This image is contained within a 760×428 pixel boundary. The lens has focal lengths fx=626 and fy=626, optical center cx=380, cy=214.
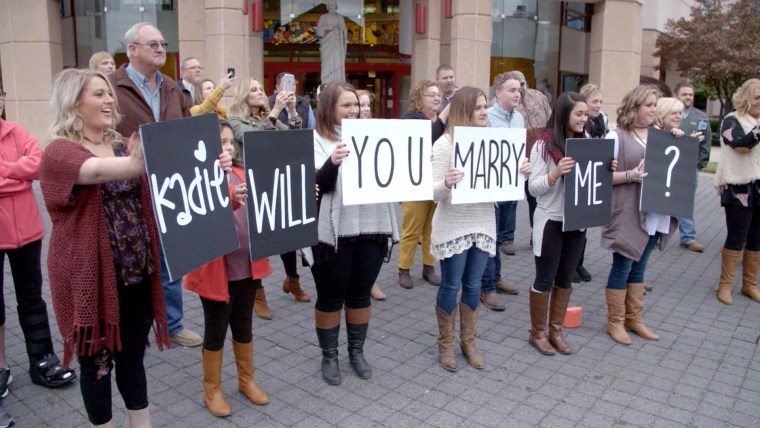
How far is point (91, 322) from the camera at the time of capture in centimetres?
296

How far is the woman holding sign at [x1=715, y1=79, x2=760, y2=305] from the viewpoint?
5.95m

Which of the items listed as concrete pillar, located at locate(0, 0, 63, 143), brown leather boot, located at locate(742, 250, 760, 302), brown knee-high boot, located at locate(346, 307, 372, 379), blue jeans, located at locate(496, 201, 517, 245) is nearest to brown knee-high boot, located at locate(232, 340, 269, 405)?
brown knee-high boot, located at locate(346, 307, 372, 379)

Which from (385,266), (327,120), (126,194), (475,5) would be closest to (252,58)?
(475,5)

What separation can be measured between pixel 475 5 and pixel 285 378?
11994 mm

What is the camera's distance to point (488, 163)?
→ 4.41 m

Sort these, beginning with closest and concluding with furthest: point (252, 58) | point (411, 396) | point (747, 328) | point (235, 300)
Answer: point (235, 300) < point (411, 396) < point (747, 328) < point (252, 58)

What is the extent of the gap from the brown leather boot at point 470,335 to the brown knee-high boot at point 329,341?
38.2 inches

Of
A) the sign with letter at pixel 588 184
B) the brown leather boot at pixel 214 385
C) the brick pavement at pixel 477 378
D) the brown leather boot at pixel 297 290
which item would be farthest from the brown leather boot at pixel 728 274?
the brown leather boot at pixel 214 385

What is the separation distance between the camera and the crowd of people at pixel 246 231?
9.78 ft

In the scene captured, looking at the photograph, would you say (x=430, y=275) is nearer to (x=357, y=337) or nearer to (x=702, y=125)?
(x=357, y=337)

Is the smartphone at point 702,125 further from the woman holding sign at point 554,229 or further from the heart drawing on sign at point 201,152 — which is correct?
the heart drawing on sign at point 201,152

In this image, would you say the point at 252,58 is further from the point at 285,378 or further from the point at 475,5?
the point at 285,378

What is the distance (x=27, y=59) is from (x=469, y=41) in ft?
32.8

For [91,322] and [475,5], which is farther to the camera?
[475,5]
